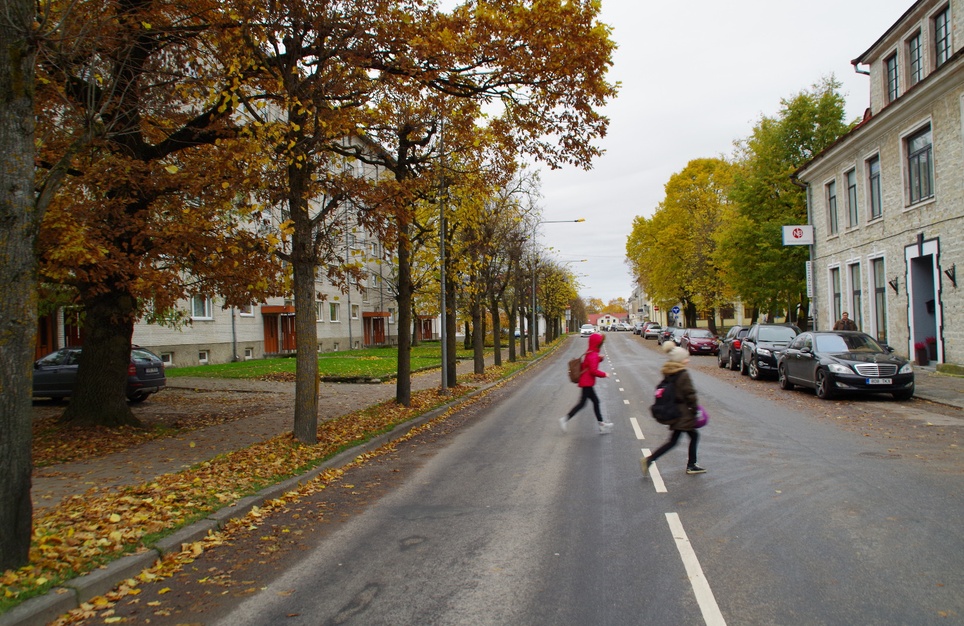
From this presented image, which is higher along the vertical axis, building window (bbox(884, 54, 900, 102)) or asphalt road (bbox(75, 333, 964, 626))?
building window (bbox(884, 54, 900, 102))

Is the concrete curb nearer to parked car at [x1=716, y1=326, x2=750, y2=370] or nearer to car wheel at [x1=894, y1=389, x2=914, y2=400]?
car wheel at [x1=894, y1=389, x2=914, y2=400]

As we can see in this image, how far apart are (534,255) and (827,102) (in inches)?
612

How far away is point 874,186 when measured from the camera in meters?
22.9

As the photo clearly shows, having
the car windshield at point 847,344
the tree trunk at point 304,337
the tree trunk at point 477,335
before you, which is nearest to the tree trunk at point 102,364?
the tree trunk at point 304,337

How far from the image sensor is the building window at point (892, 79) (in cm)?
2197

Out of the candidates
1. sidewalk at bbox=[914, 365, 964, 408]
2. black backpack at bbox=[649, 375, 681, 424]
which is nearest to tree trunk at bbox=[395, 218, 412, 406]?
black backpack at bbox=[649, 375, 681, 424]

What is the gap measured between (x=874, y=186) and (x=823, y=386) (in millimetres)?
11711

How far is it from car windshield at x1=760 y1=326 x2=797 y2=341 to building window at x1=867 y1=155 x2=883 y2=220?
4891 millimetres

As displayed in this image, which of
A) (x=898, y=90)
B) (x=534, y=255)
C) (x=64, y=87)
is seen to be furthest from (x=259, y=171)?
(x=534, y=255)

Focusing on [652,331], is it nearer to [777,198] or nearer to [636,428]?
[777,198]

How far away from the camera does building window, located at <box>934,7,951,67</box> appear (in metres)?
18.5

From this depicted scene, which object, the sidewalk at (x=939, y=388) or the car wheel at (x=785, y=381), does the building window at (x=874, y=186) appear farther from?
the car wheel at (x=785, y=381)

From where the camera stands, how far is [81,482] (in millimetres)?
7617

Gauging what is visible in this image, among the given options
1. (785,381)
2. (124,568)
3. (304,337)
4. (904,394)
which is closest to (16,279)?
(124,568)
